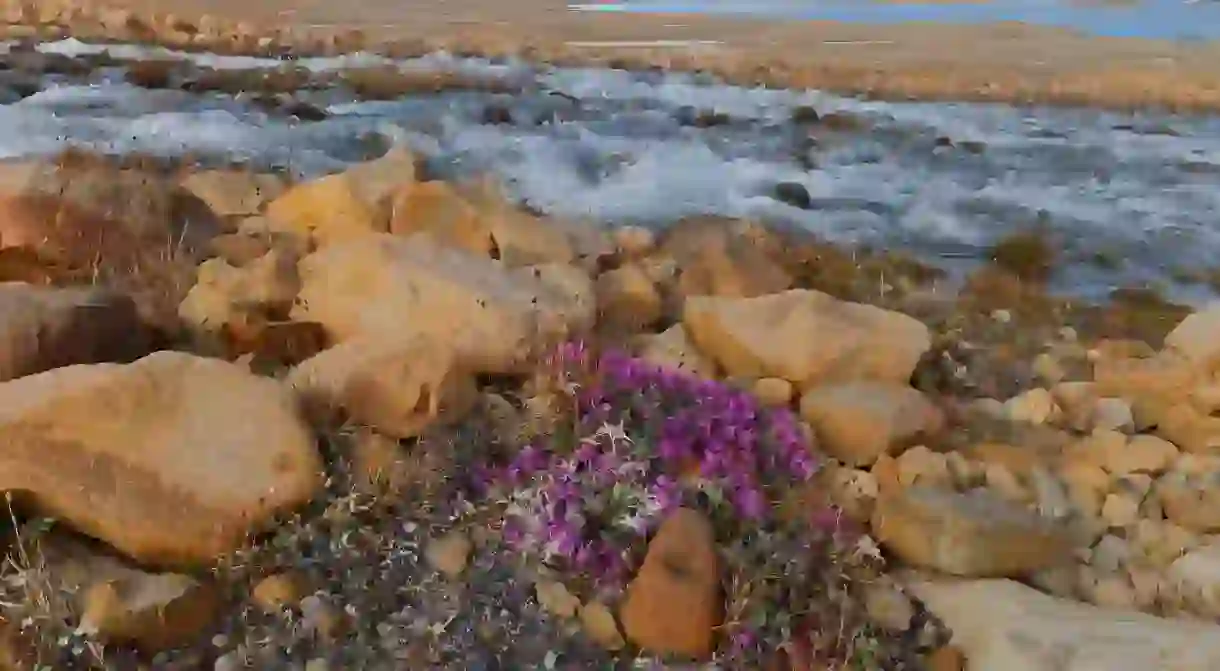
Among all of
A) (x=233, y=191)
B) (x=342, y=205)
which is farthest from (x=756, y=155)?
(x=342, y=205)

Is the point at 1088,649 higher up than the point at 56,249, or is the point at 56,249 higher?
the point at 56,249

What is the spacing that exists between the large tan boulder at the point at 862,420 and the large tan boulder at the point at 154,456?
1696mm

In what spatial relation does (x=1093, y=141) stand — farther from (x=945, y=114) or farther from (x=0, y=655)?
(x=0, y=655)

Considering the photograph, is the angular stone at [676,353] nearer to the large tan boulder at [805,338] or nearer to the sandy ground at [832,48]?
the large tan boulder at [805,338]

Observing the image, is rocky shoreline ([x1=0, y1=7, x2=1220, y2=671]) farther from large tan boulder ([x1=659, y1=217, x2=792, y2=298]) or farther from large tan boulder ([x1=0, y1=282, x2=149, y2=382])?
large tan boulder ([x1=659, y1=217, x2=792, y2=298])

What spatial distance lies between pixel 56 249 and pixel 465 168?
19.1 ft

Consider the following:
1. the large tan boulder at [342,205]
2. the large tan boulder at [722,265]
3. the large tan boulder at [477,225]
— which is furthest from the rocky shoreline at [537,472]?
the large tan boulder at [342,205]

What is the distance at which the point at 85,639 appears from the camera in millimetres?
2732

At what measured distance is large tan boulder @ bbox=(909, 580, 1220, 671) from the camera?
9.95 ft

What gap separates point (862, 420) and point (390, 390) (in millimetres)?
1568

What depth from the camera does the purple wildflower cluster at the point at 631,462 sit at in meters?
3.12

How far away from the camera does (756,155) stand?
12.5 metres

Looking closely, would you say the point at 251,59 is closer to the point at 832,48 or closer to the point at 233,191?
the point at 233,191

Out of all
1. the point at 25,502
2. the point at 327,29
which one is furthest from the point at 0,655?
the point at 327,29
